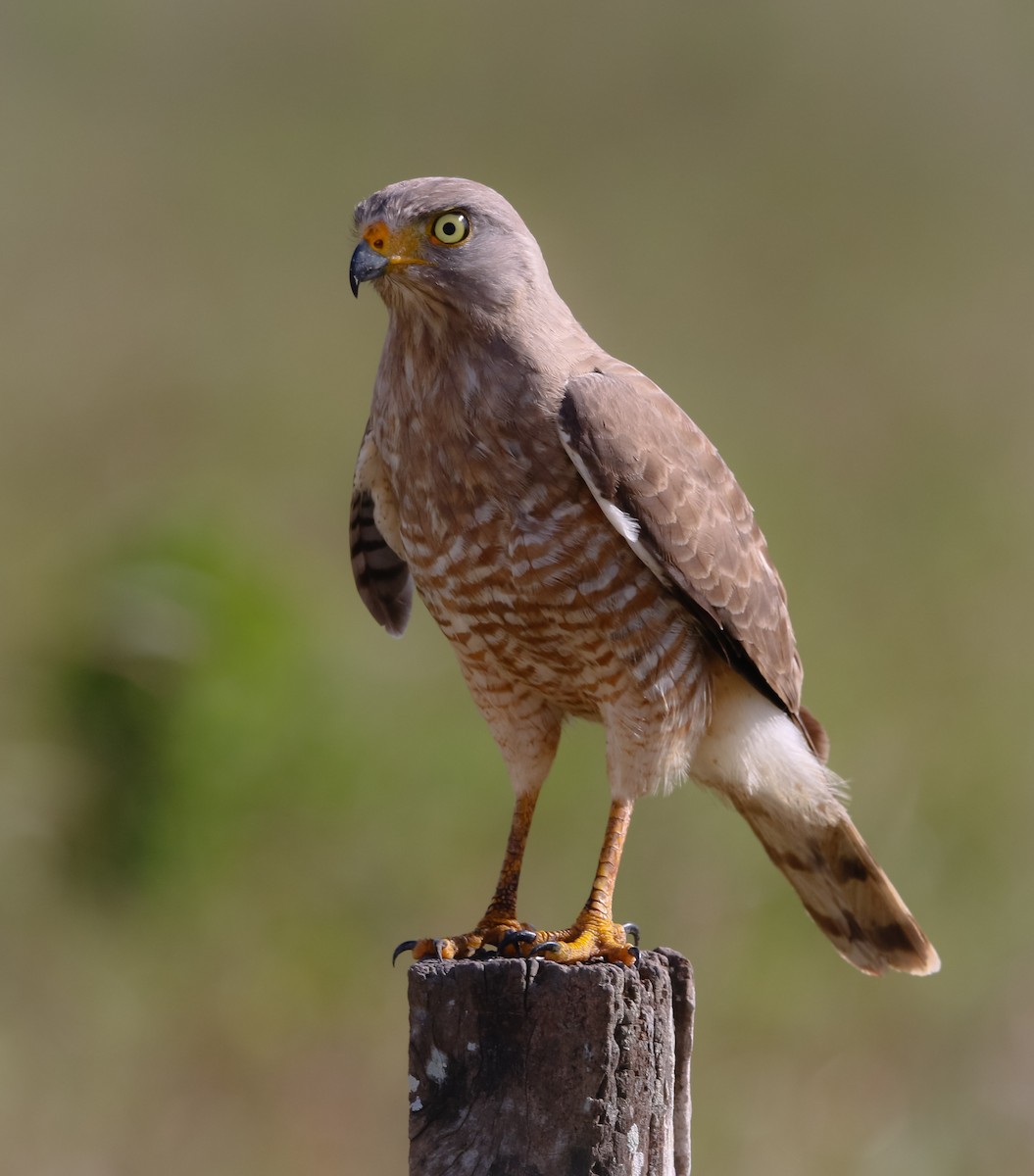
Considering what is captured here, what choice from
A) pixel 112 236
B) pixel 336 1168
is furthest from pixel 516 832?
pixel 112 236

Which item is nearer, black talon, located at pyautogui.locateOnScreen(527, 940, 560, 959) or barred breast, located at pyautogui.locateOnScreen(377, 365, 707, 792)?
black talon, located at pyautogui.locateOnScreen(527, 940, 560, 959)

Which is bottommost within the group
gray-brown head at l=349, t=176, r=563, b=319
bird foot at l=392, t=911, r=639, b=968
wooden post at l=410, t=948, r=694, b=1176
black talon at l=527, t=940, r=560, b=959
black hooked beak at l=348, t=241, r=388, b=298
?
wooden post at l=410, t=948, r=694, b=1176

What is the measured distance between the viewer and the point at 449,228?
12.2ft

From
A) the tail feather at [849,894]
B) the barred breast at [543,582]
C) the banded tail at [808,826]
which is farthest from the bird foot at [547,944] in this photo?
the tail feather at [849,894]

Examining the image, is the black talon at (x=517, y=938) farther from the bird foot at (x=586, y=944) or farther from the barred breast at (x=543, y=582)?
the barred breast at (x=543, y=582)

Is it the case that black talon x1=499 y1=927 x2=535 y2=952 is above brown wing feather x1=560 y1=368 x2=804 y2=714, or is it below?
below

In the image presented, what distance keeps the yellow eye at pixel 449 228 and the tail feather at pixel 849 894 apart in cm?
164

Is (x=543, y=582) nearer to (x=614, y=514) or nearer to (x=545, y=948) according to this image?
(x=614, y=514)

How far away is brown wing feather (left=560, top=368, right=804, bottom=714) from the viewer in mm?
3590

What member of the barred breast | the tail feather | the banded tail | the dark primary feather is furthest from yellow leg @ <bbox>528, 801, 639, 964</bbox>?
the dark primary feather

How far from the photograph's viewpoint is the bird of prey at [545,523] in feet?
11.8

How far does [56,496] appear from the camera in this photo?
9.41 metres

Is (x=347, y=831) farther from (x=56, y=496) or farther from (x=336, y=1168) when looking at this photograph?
(x=56, y=496)

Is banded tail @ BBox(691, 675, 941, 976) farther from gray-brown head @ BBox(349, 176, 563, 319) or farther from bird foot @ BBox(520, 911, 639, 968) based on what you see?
gray-brown head @ BBox(349, 176, 563, 319)
